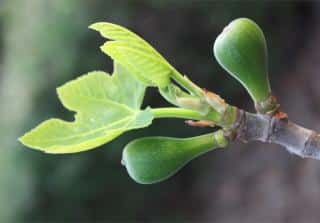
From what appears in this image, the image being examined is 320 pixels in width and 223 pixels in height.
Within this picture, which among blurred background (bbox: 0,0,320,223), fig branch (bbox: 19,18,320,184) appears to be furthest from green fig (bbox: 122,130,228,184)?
blurred background (bbox: 0,0,320,223)

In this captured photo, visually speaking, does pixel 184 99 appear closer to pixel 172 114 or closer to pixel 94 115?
pixel 172 114

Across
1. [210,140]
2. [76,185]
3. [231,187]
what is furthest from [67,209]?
[210,140]

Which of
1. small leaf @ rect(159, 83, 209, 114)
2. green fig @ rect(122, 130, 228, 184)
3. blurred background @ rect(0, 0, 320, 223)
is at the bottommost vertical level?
blurred background @ rect(0, 0, 320, 223)

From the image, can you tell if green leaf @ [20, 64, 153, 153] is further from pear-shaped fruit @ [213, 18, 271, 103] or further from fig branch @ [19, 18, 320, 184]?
pear-shaped fruit @ [213, 18, 271, 103]

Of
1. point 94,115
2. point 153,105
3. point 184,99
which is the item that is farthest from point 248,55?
point 153,105

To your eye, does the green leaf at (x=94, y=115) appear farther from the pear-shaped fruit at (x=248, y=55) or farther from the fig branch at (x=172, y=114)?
the pear-shaped fruit at (x=248, y=55)
